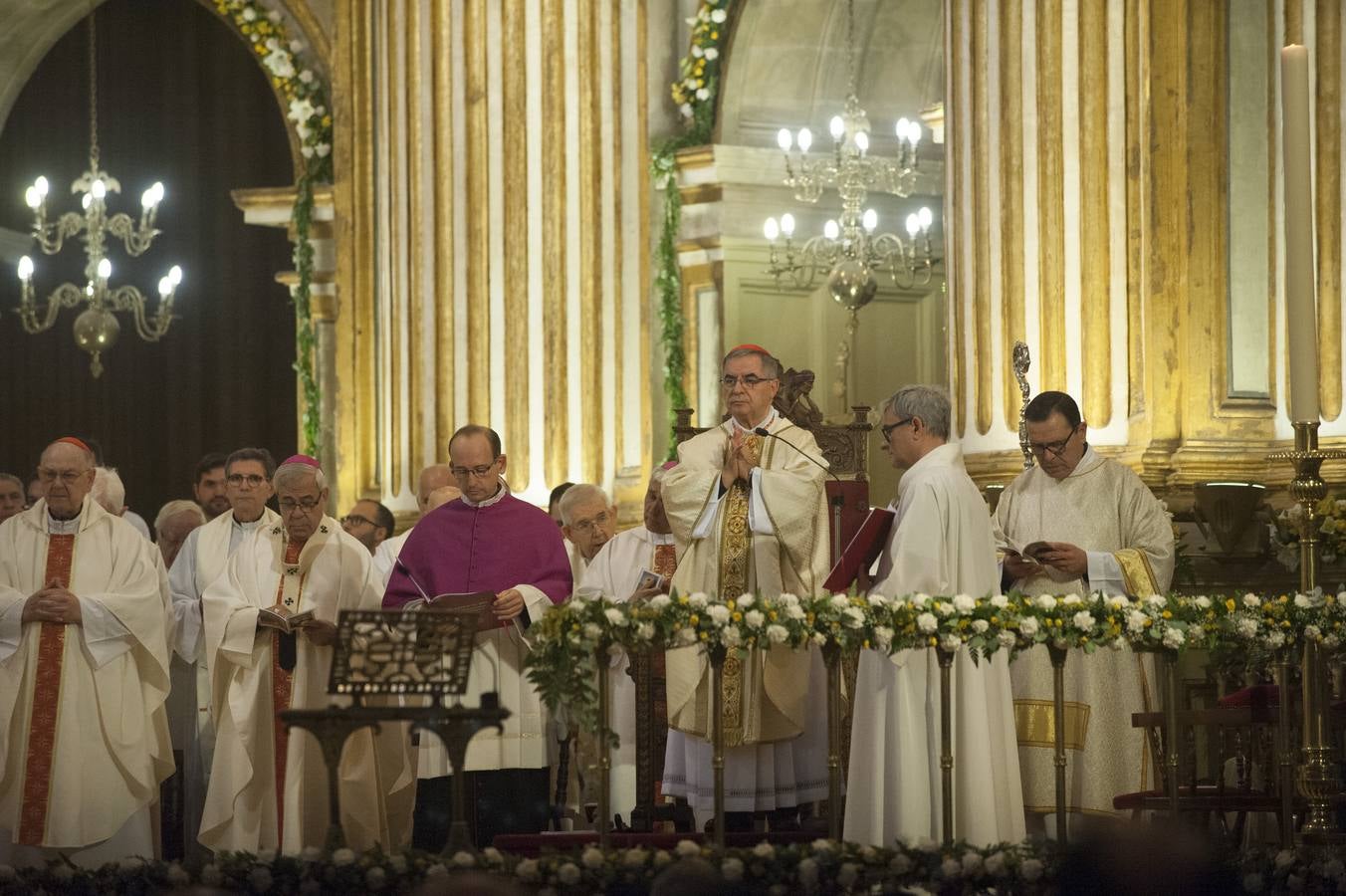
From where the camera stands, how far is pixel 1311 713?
272 inches

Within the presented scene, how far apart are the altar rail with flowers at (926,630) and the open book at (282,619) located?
196 cm

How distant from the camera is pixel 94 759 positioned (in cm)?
863

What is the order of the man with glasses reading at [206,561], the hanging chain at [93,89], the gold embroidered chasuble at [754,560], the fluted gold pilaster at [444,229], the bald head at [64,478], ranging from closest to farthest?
the gold embroidered chasuble at [754,560] < the bald head at [64,478] < the man with glasses reading at [206,561] < the fluted gold pilaster at [444,229] < the hanging chain at [93,89]

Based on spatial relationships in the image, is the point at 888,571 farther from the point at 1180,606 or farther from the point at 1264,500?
the point at 1264,500

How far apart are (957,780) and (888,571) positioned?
28.6 inches

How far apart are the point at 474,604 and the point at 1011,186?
3.44 meters

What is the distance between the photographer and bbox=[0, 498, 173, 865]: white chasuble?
858 centimetres

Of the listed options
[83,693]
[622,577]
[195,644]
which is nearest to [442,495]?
[622,577]

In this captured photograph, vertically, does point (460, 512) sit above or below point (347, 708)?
above

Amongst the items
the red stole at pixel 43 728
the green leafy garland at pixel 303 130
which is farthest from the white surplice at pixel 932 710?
the green leafy garland at pixel 303 130

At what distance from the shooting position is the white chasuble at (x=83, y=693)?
8578 millimetres

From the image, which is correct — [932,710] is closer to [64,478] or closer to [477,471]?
[477,471]

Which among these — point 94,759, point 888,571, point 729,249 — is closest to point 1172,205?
point 888,571

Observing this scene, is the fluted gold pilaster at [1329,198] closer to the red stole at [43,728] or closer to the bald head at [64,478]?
the bald head at [64,478]
